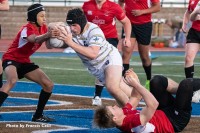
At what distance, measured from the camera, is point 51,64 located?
2136 centimetres

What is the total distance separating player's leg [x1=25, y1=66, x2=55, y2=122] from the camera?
10.2m

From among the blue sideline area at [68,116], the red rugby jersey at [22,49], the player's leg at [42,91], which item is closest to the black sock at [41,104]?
the player's leg at [42,91]

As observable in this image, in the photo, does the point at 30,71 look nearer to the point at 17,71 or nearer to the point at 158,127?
the point at 17,71

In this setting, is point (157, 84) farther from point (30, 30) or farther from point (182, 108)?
point (30, 30)

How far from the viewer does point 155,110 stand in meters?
8.67

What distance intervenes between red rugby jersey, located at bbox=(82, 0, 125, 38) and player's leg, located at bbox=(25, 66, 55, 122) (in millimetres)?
2348

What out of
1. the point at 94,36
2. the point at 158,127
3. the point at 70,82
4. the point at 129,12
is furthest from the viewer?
the point at 70,82

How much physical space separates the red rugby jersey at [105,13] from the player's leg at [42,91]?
2348mm

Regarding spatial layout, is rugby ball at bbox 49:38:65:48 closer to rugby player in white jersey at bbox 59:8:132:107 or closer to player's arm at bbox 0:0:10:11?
rugby player in white jersey at bbox 59:8:132:107

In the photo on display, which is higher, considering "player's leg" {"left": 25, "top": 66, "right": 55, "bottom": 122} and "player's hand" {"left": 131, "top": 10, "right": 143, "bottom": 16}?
"player's hand" {"left": 131, "top": 10, "right": 143, "bottom": 16}

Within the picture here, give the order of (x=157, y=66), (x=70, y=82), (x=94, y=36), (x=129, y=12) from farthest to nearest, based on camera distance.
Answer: (x=157, y=66) < (x=70, y=82) < (x=129, y=12) < (x=94, y=36)

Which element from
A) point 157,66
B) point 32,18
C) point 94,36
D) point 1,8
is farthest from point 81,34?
point 157,66

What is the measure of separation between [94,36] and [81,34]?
196 mm

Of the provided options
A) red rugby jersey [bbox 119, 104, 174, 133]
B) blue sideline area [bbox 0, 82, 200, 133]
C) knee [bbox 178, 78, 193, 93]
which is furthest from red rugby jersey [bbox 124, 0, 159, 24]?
red rugby jersey [bbox 119, 104, 174, 133]
